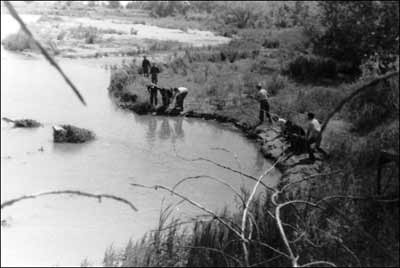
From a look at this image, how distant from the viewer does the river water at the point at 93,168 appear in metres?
9.29

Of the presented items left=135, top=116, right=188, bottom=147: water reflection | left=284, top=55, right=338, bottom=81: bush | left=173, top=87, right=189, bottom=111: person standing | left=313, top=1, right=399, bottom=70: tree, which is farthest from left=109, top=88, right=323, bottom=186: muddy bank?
left=284, top=55, right=338, bottom=81: bush

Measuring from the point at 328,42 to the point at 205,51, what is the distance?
862 cm

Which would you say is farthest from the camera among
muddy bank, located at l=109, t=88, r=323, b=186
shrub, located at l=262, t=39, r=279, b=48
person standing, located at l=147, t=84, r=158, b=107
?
shrub, located at l=262, t=39, r=279, b=48

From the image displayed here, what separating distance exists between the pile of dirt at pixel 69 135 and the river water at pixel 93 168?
0.84 ft

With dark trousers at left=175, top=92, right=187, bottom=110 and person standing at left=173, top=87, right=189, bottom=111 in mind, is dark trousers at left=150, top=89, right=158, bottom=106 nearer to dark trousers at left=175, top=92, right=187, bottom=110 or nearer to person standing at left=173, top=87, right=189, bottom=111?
person standing at left=173, top=87, right=189, bottom=111

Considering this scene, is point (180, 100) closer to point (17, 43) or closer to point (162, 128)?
point (162, 128)

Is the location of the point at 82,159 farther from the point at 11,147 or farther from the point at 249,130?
the point at 249,130

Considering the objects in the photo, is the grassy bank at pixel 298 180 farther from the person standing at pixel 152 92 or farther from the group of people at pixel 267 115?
the person standing at pixel 152 92

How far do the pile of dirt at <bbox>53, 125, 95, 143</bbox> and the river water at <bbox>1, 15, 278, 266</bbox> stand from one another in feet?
0.84

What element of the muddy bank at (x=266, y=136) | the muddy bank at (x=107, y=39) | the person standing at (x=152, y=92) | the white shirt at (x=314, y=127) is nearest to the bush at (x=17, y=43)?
the muddy bank at (x=107, y=39)

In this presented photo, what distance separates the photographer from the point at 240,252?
8.01 m

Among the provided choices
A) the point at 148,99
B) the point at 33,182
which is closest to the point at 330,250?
the point at 33,182

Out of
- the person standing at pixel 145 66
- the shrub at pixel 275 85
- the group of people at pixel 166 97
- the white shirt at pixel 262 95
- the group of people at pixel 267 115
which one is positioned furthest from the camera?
the person standing at pixel 145 66

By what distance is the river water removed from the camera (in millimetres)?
9289
